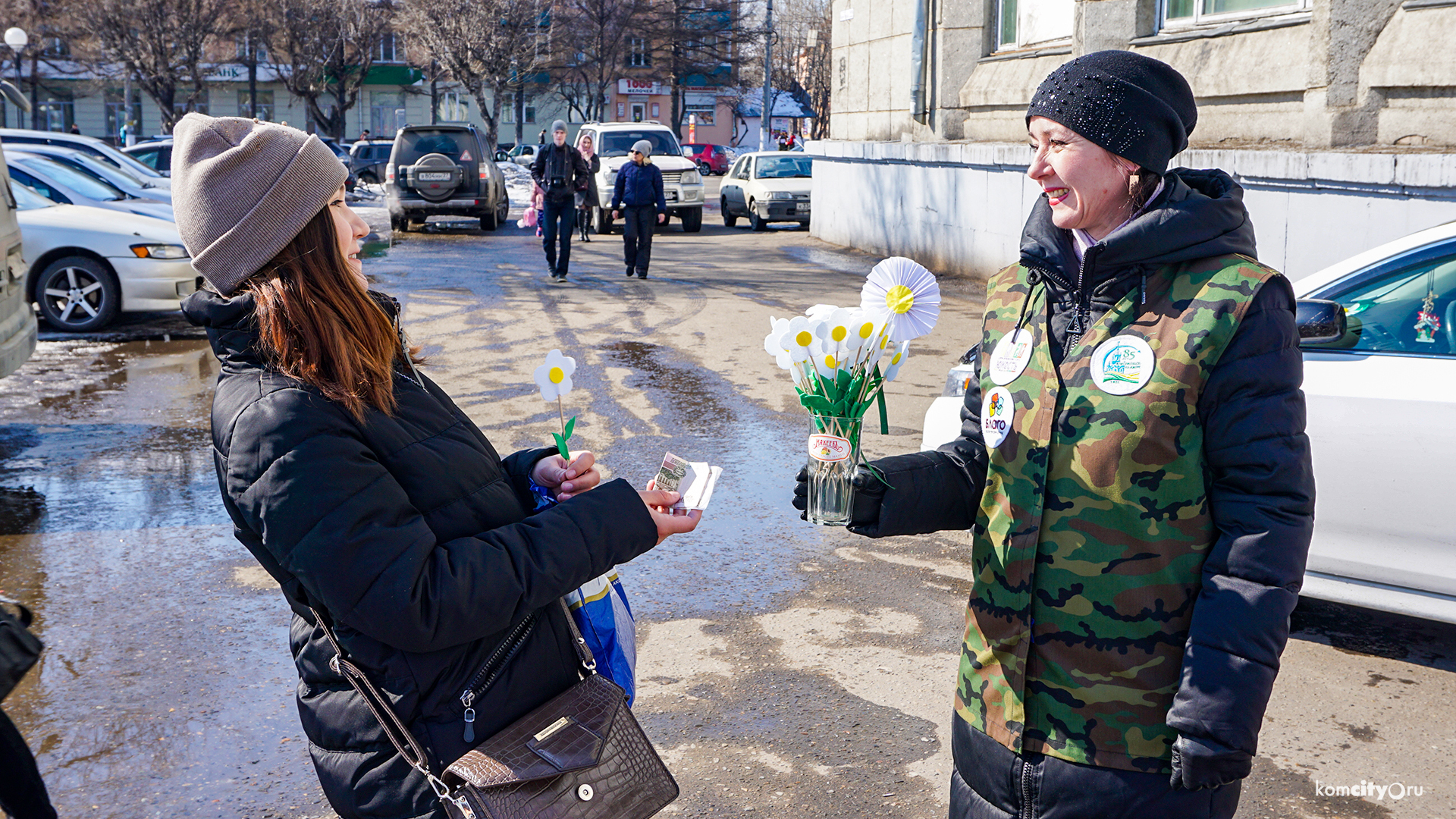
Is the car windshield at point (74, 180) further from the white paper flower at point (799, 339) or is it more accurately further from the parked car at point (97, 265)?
the white paper flower at point (799, 339)

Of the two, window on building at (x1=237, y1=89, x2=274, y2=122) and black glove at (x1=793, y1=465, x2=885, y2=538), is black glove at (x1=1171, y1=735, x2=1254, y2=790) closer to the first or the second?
black glove at (x1=793, y1=465, x2=885, y2=538)

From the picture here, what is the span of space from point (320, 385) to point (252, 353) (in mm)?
140

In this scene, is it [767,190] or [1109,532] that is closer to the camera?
[1109,532]

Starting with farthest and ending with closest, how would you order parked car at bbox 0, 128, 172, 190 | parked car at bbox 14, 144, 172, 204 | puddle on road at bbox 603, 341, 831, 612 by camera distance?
parked car at bbox 0, 128, 172, 190, parked car at bbox 14, 144, 172, 204, puddle on road at bbox 603, 341, 831, 612

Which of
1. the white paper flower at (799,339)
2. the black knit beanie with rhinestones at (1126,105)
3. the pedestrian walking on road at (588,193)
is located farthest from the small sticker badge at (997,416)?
the pedestrian walking on road at (588,193)

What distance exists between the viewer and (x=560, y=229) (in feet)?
49.9

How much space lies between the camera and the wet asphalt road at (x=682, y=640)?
137 inches

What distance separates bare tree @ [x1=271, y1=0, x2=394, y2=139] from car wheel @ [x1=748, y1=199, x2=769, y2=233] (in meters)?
30.4

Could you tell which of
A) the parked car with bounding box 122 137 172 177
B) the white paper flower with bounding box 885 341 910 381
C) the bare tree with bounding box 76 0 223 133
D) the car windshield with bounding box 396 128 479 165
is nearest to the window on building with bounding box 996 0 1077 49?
the car windshield with bounding box 396 128 479 165

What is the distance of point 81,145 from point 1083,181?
18.4 m

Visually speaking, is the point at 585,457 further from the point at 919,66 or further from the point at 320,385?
the point at 919,66

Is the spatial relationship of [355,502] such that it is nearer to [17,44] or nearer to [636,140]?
[636,140]

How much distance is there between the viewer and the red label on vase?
2180 mm

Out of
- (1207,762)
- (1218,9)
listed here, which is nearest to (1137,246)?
(1207,762)
